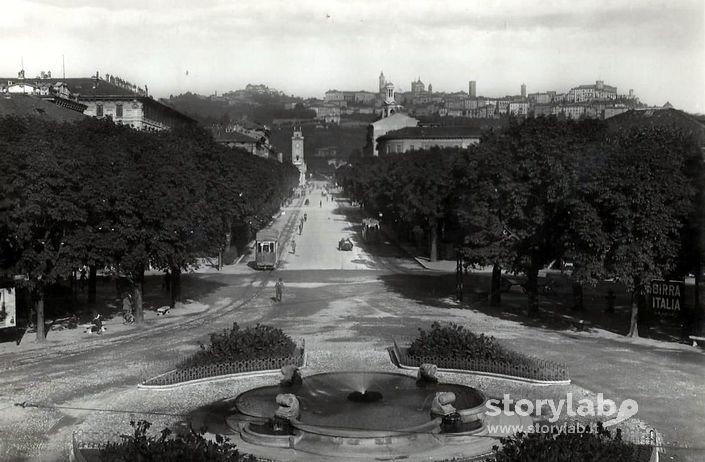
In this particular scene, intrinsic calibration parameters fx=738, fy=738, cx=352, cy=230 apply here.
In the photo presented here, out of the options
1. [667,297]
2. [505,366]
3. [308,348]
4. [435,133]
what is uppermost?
[435,133]

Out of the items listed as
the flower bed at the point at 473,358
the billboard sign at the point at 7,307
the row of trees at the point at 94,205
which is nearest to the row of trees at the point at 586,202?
the flower bed at the point at 473,358

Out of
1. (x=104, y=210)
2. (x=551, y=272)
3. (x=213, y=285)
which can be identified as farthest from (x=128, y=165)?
(x=551, y=272)

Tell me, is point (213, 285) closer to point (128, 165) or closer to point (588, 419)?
point (128, 165)

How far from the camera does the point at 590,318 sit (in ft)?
129

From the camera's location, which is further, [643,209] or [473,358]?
[643,209]

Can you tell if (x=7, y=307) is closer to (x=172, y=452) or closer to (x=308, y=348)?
(x=308, y=348)

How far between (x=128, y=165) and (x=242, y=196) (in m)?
27.0

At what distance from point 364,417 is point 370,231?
6724 centimetres

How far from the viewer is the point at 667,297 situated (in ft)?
112

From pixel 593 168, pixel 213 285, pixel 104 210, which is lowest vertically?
pixel 213 285

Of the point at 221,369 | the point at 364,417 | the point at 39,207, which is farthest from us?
the point at 39,207

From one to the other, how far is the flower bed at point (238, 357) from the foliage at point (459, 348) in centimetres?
465

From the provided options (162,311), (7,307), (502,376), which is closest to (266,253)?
(162,311)

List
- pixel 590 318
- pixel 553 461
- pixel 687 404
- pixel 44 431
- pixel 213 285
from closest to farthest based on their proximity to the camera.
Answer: pixel 553 461 → pixel 44 431 → pixel 687 404 → pixel 590 318 → pixel 213 285
